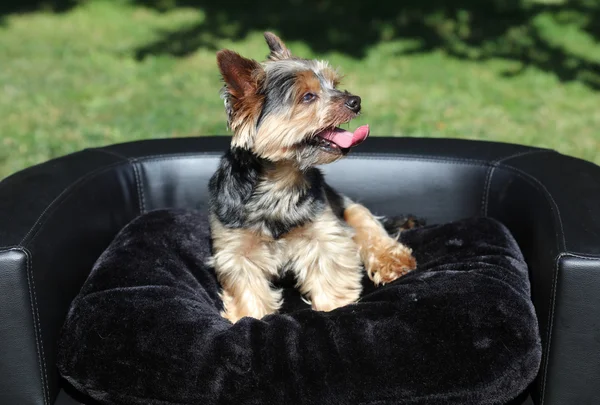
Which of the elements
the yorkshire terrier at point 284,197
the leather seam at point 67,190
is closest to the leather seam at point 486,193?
the yorkshire terrier at point 284,197

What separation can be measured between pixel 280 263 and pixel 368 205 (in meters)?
1.25

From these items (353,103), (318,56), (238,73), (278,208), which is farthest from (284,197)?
(318,56)

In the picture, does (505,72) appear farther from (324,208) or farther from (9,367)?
(9,367)

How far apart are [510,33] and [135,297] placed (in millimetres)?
9825

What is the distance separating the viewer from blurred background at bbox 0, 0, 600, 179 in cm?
794

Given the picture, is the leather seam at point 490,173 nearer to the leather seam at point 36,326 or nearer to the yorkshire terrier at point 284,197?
the yorkshire terrier at point 284,197

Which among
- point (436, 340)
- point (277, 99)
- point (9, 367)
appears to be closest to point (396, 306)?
point (436, 340)

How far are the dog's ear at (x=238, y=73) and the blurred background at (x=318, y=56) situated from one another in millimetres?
4063

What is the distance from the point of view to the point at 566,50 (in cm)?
1087

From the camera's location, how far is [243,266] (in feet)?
13.1

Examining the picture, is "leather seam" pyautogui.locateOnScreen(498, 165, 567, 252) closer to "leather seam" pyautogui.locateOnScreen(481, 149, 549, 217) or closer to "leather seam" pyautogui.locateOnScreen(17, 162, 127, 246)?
"leather seam" pyautogui.locateOnScreen(481, 149, 549, 217)

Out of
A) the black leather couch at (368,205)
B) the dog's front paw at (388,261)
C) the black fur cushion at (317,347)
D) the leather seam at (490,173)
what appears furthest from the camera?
the leather seam at (490,173)

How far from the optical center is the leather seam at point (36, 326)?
3.33 m

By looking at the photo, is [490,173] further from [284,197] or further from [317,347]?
[317,347]
